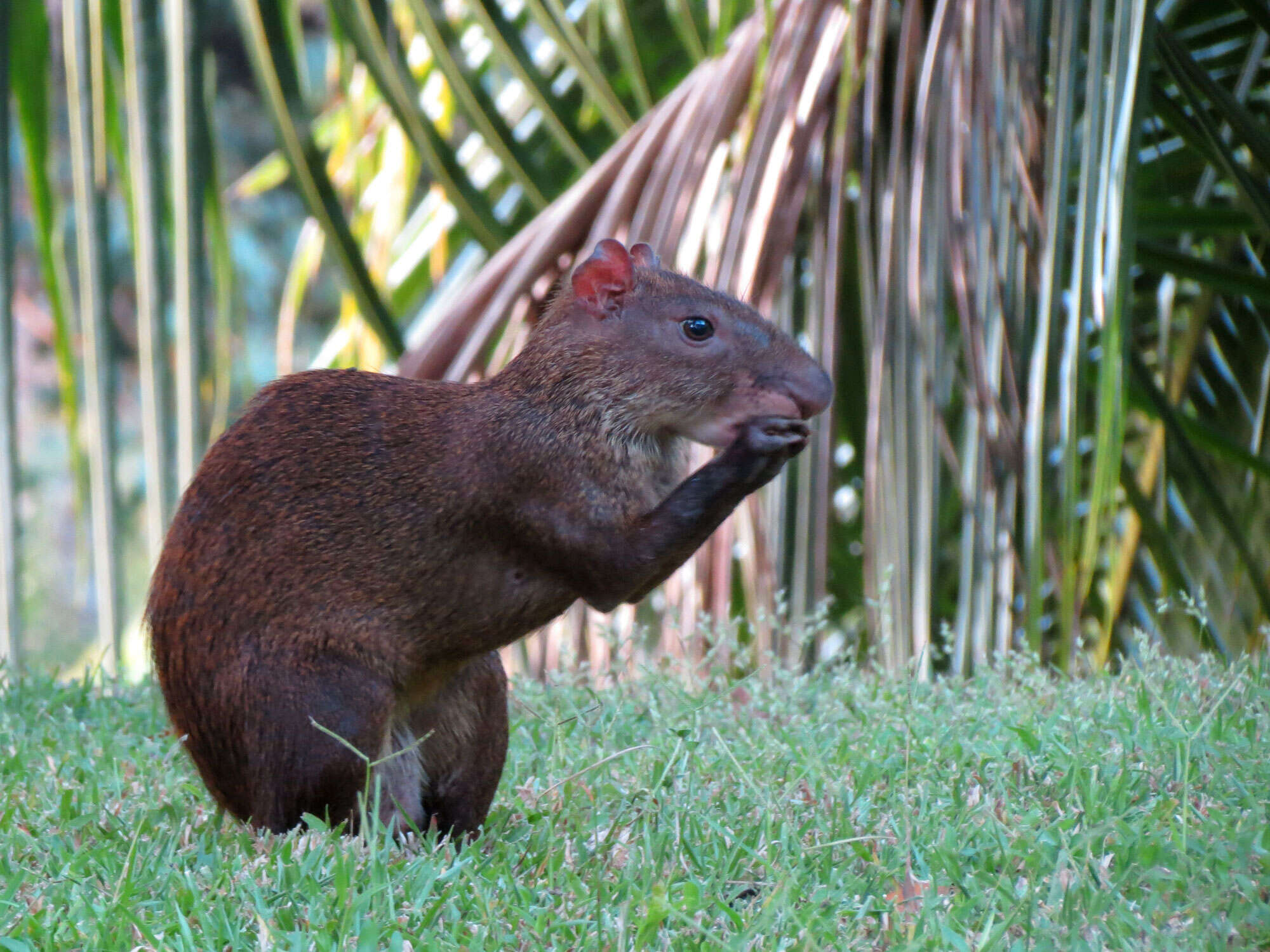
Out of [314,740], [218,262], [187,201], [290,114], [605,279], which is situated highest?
[290,114]

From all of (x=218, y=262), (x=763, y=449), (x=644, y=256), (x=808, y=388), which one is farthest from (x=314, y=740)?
(x=218, y=262)

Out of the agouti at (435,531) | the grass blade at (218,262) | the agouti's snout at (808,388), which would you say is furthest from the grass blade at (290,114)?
the agouti's snout at (808,388)

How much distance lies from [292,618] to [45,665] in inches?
104

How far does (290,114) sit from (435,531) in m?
2.16

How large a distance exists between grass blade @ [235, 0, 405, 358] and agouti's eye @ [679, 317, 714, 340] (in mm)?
1983

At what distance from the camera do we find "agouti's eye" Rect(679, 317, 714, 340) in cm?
238

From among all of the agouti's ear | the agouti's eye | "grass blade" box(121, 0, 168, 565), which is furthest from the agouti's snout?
"grass blade" box(121, 0, 168, 565)

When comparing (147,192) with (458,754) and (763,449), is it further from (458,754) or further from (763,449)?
(763,449)

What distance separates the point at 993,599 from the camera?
3688 millimetres

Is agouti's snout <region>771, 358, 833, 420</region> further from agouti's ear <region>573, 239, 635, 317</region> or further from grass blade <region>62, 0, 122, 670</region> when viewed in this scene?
grass blade <region>62, 0, 122, 670</region>

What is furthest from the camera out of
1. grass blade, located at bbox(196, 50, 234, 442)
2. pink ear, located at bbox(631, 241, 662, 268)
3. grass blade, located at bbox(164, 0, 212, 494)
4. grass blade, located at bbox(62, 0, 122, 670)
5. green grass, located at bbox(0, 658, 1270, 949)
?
grass blade, located at bbox(196, 50, 234, 442)

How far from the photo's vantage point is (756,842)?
6.90 ft

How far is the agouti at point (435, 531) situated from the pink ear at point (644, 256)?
0.39 feet

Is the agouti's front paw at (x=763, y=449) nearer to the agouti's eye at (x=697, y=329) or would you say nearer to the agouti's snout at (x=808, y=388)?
the agouti's snout at (x=808, y=388)
